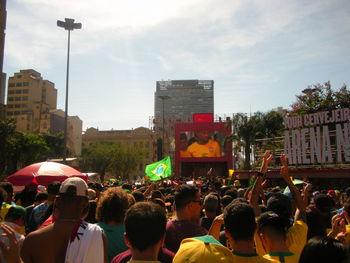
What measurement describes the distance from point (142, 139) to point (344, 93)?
80027 mm

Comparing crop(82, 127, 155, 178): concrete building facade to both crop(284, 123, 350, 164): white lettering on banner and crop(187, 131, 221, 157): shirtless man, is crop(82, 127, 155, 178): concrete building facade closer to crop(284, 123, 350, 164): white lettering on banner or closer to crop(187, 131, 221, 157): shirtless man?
crop(187, 131, 221, 157): shirtless man

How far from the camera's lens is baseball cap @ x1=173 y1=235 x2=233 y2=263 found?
2.30 m

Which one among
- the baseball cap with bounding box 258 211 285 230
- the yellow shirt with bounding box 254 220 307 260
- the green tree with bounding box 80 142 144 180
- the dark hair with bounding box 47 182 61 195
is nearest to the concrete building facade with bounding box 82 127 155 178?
the green tree with bounding box 80 142 144 180

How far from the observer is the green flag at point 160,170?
16109 mm

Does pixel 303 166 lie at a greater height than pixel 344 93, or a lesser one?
lesser

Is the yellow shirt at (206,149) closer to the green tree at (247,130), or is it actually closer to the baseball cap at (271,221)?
the green tree at (247,130)


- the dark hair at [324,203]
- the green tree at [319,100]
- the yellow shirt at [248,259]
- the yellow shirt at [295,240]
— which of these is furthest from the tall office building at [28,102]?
the yellow shirt at [248,259]

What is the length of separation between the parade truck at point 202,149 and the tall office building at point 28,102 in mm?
50153

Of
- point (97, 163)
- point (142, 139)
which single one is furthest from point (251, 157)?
point (142, 139)

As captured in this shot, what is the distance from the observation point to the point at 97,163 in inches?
2670

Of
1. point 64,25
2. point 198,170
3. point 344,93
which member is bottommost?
point 198,170

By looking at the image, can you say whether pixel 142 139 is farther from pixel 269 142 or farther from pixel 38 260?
pixel 38 260

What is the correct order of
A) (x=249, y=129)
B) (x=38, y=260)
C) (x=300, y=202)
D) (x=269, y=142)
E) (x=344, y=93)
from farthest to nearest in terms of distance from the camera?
(x=249, y=129) → (x=269, y=142) → (x=344, y=93) → (x=300, y=202) → (x=38, y=260)

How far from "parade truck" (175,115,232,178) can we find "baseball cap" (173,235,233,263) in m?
46.7
